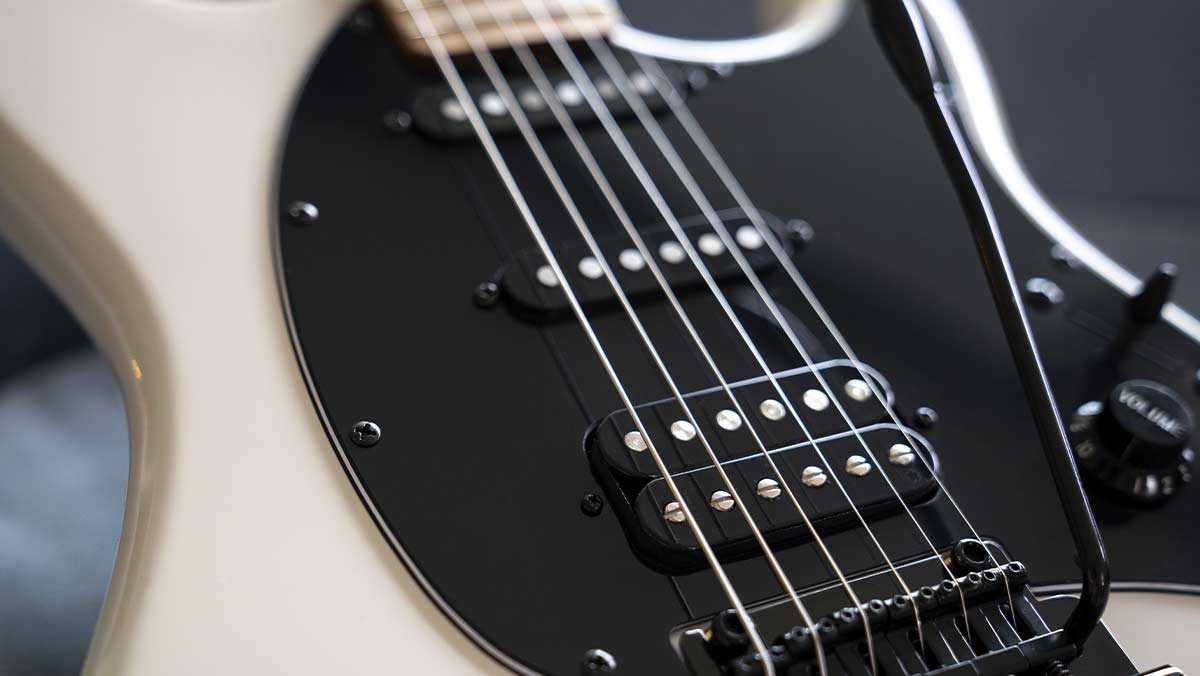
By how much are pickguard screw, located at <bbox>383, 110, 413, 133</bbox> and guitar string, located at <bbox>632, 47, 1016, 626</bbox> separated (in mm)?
170

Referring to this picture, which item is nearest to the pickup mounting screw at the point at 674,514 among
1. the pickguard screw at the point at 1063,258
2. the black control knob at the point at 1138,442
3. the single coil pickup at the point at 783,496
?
the single coil pickup at the point at 783,496

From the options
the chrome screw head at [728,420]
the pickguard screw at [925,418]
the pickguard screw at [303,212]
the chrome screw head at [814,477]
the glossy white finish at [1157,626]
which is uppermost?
the pickguard screw at [303,212]

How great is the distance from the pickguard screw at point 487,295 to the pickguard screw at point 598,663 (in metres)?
0.20

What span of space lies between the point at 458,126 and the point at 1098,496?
420 millimetres

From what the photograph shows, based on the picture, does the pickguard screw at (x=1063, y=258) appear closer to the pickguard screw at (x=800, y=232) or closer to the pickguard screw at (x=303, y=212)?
the pickguard screw at (x=800, y=232)

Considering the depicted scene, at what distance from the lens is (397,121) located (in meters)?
0.67

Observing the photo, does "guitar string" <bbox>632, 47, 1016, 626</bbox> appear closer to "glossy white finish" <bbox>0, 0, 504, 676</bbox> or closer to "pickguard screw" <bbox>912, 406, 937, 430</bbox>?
"pickguard screw" <bbox>912, 406, 937, 430</bbox>

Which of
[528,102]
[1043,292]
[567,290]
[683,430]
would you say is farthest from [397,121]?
[1043,292]

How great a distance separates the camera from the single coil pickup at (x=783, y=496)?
0.47 m

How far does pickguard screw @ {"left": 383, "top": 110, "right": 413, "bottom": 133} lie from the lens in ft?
2.19

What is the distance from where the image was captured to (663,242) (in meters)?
0.62

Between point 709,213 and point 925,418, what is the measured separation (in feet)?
0.60

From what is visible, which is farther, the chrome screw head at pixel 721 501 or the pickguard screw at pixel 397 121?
the pickguard screw at pixel 397 121

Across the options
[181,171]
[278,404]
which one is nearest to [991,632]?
[278,404]
